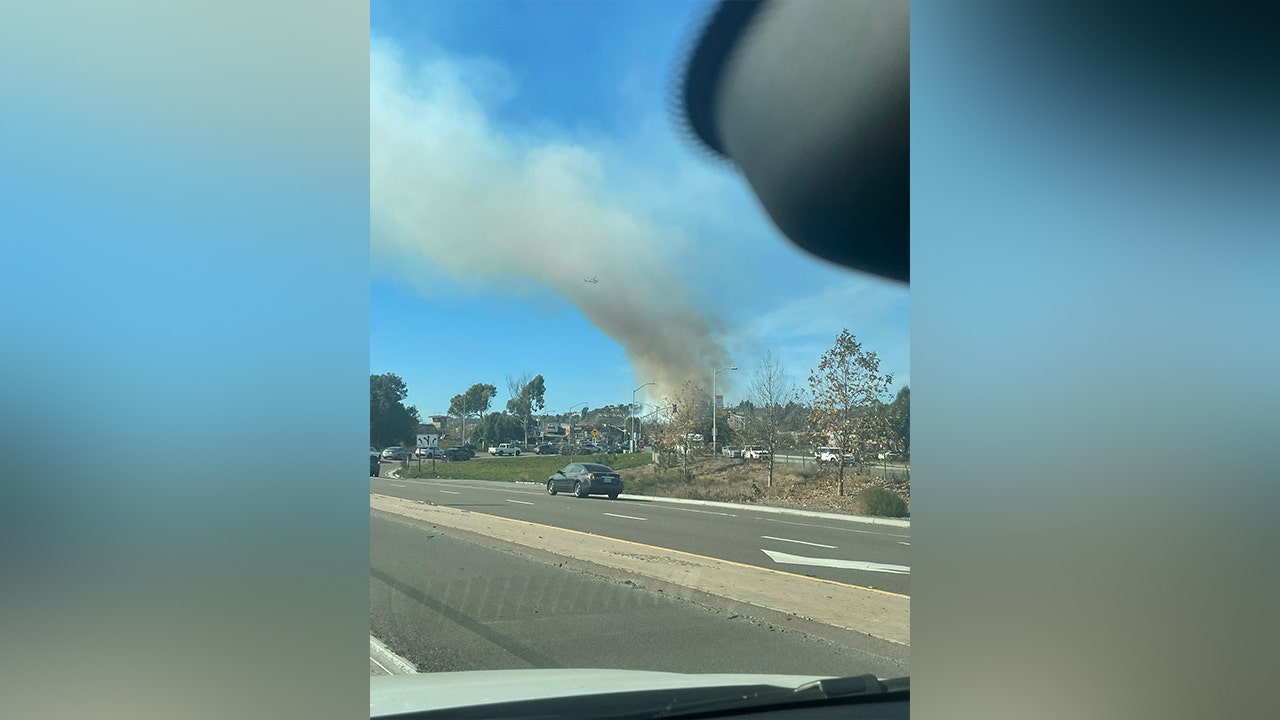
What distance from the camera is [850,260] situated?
5.11 meters

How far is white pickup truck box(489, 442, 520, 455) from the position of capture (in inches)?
947

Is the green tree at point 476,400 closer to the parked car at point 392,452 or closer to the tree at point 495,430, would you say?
the tree at point 495,430

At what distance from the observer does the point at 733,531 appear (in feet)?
44.4

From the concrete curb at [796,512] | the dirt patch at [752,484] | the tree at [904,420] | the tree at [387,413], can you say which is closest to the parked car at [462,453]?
the concrete curb at [796,512]

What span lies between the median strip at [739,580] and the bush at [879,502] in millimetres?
7340

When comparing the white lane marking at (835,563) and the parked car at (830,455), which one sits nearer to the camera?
the white lane marking at (835,563)

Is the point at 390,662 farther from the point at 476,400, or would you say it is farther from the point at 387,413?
the point at 476,400

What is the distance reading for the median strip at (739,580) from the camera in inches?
246

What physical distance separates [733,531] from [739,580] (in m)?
5.80

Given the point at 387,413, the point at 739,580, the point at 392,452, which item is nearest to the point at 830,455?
the point at 739,580

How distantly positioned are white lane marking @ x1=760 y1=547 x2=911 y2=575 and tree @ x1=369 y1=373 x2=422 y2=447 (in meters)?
7.08
